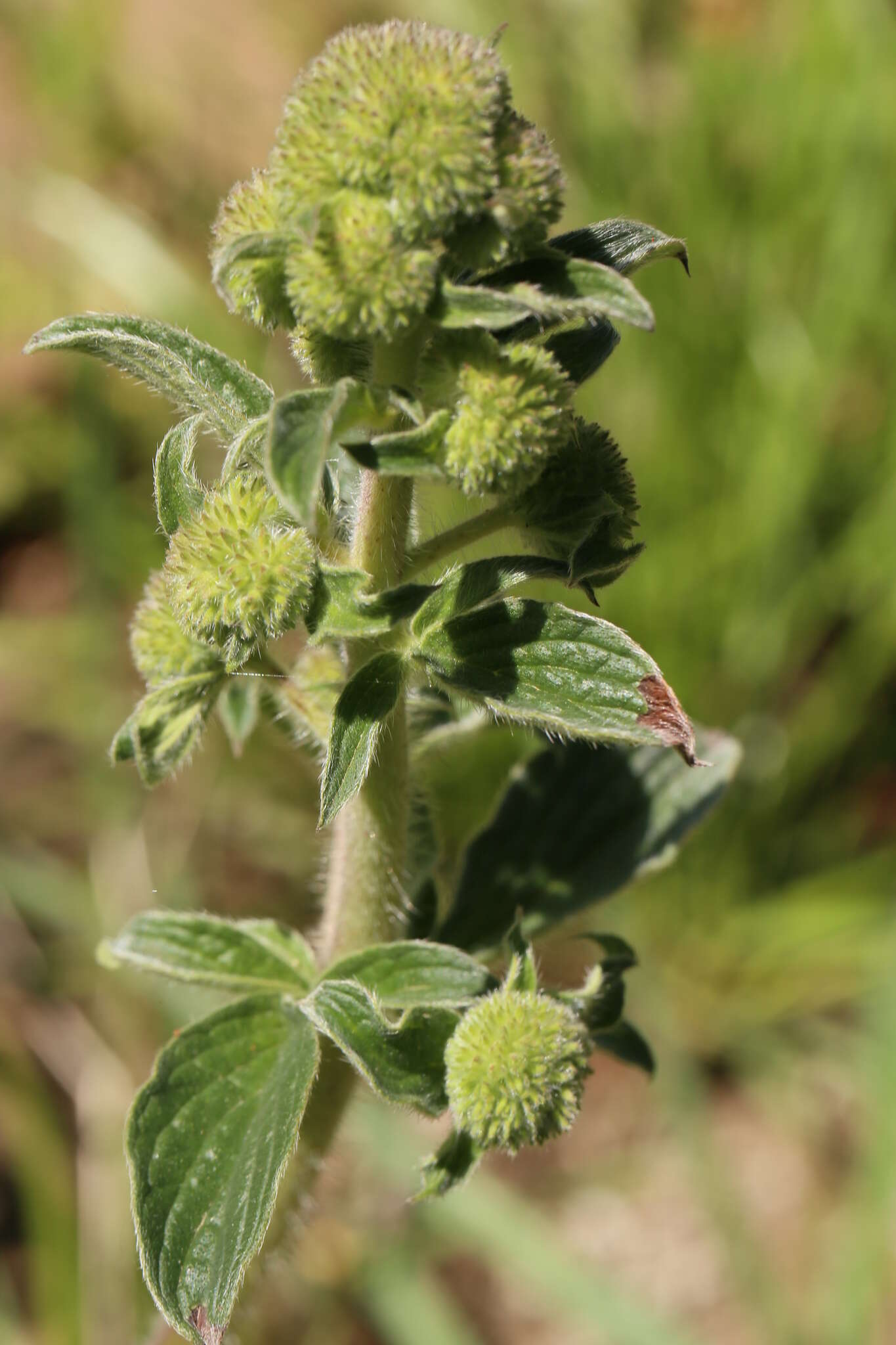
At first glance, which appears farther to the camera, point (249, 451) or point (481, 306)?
point (249, 451)

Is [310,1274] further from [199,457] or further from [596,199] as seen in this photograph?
[596,199]

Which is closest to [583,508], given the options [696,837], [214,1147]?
[214,1147]

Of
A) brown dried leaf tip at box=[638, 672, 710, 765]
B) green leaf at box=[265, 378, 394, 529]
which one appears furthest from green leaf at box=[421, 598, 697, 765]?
green leaf at box=[265, 378, 394, 529]

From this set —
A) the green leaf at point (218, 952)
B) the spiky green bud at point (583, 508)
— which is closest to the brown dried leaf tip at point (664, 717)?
the spiky green bud at point (583, 508)

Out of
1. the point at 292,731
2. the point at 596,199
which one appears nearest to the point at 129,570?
the point at 596,199

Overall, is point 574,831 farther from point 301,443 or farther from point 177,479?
point 301,443

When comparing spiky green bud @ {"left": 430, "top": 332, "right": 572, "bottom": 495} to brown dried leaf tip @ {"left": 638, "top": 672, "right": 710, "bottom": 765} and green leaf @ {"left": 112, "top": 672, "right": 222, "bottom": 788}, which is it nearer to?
brown dried leaf tip @ {"left": 638, "top": 672, "right": 710, "bottom": 765}
